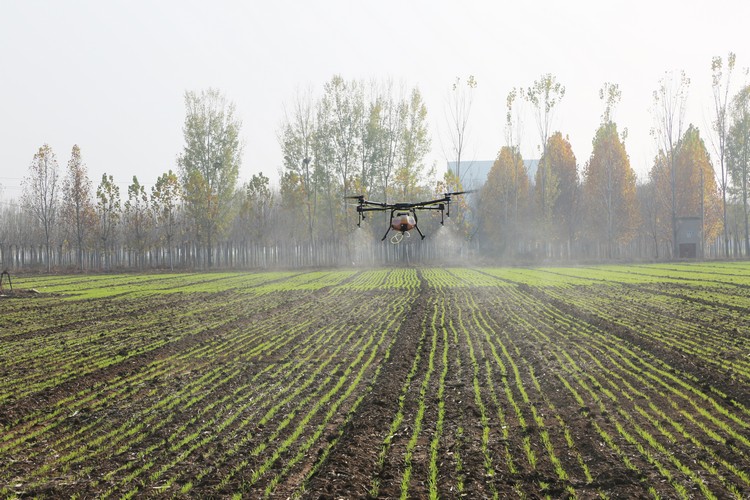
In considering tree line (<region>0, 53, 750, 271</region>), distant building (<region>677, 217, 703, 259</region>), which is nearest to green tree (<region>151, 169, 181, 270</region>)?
tree line (<region>0, 53, 750, 271</region>)

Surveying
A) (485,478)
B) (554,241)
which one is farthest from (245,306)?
(554,241)

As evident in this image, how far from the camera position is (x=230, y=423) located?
400 inches

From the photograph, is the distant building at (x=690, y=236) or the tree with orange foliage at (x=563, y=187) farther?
the tree with orange foliage at (x=563, y=187)

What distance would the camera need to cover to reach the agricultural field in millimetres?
7789

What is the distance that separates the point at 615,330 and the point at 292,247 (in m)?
62.8

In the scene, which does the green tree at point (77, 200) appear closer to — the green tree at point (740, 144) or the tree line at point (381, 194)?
the tree line at point (381, 194)

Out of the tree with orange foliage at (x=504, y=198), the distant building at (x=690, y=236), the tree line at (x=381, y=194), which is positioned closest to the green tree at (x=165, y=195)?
the tree line at (x=381, y=194)

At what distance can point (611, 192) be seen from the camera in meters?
73.8

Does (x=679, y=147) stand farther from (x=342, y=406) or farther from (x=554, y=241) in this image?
(x=342, y=406)

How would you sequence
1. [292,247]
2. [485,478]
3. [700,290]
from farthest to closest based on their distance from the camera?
[292,247], [700,290], [485,478]

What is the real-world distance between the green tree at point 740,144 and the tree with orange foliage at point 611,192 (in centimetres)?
1221

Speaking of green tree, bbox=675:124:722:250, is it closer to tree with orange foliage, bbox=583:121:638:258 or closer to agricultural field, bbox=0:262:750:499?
tree with orange foliage, bbox=583:121:638:258

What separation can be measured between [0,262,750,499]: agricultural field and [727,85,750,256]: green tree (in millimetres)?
61623

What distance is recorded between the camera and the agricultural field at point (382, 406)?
7.79 m
